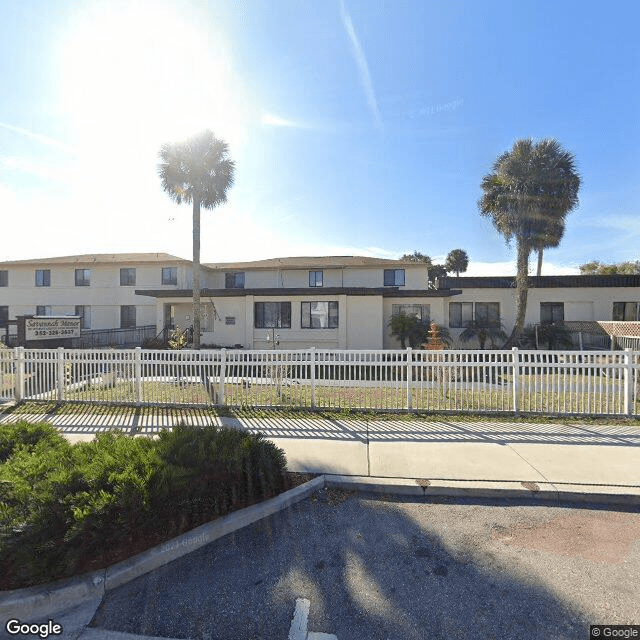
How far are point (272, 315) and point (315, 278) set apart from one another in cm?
583

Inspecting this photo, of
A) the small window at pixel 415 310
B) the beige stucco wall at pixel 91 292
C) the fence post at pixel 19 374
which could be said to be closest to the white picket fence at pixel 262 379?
the fence post at pixel 19 374

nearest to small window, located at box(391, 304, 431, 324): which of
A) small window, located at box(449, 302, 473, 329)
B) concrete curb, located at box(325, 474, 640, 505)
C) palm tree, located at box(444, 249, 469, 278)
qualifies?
small window, located at box(449, 302, 473, 329)

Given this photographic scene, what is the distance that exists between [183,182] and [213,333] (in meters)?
7.93

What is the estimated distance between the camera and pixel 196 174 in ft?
57.5

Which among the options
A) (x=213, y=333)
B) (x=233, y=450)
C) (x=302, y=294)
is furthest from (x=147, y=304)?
(x=233, y=450)

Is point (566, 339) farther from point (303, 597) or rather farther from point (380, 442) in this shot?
point (303, 597)

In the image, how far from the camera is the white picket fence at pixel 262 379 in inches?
296

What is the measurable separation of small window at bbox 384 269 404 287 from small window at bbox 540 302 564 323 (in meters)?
8.53

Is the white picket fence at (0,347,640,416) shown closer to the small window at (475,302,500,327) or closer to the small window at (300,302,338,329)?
the small window at (300,302,338,329)

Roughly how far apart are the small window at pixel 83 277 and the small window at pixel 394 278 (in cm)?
2156

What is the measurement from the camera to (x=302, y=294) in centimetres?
1880

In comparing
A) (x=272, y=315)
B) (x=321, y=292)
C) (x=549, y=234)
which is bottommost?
(x=272, y=315)

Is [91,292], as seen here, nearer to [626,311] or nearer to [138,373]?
[138,373]

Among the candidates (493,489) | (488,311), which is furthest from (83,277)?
(493,489)
